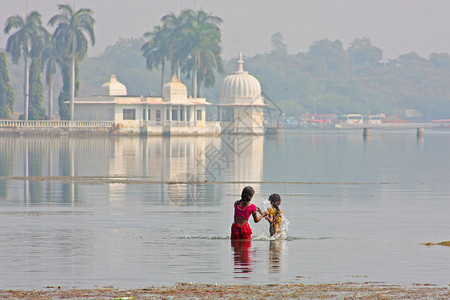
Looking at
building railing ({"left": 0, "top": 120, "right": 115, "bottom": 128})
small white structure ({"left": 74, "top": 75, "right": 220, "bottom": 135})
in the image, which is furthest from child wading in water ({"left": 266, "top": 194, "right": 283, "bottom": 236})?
small white structure ({"left": 74, "top": 75, "right": 220, "bottom": 135})

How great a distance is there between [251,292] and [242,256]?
12.5 ft

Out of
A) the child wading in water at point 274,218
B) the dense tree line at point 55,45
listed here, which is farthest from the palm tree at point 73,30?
the child wading in water at point 274,218

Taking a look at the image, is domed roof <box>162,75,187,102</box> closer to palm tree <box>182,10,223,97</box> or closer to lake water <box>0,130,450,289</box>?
palm tree <box>182,10,223,97</box>

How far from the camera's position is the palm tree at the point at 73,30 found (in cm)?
10812

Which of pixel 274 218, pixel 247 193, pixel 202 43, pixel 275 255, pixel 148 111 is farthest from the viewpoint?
pixel 202 43

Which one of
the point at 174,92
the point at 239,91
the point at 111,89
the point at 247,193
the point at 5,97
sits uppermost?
the point at 239,91

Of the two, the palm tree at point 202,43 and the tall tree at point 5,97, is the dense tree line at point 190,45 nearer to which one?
the palm tree at point 202,43

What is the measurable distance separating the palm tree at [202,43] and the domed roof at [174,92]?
9537 mm

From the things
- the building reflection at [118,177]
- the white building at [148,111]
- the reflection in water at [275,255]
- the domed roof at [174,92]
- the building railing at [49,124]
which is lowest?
the reflection in water at [275,255]

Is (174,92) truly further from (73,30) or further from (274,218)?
(274,218)

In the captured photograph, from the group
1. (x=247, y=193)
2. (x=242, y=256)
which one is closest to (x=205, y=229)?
(x=247, y=193)

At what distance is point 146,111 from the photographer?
10894cm

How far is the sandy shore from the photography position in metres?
13.2

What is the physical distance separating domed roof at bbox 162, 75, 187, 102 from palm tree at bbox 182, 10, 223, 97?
31.3 ft
